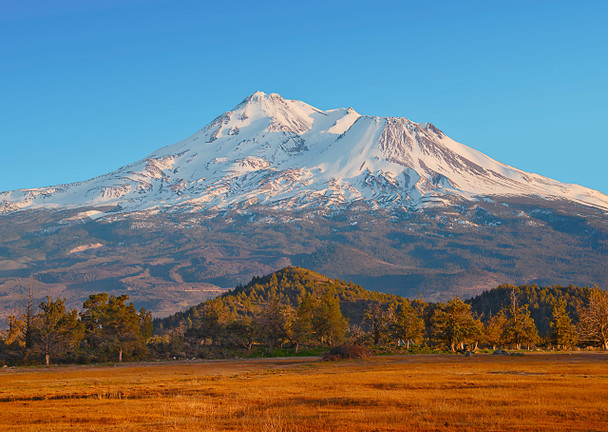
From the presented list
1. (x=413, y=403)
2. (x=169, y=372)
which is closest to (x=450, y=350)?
(x=169, y=372)

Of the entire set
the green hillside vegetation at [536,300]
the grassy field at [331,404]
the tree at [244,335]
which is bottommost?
the grassy field at [331,404]

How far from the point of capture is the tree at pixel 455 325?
282 ft

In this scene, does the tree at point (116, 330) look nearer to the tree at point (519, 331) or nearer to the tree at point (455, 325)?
the tree at point (455, 325)

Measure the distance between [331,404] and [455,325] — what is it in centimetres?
5780

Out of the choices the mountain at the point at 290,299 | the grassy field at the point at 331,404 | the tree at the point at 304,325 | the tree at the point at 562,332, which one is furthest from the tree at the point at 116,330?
the tree at the point at 562,332

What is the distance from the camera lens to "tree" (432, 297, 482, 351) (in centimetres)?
8581

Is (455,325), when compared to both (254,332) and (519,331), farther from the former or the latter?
(254,332)

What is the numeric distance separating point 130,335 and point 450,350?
43.5 meters

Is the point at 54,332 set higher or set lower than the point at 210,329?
higher

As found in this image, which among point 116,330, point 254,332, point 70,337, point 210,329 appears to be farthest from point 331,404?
point 210,329

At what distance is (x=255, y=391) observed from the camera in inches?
1468

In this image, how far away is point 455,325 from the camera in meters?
85.5

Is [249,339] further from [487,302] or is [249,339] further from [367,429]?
[487,302]

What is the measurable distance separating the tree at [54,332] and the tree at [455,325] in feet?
161
